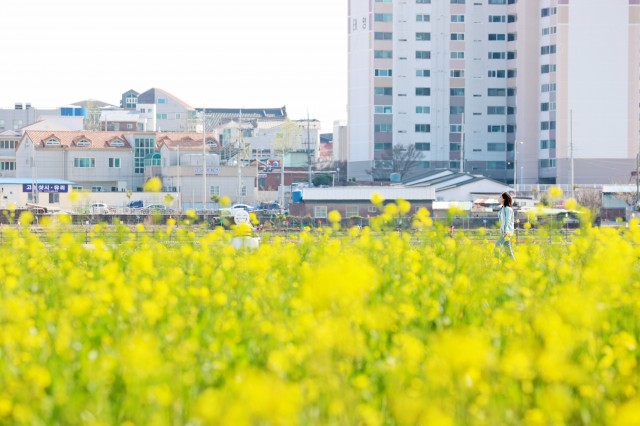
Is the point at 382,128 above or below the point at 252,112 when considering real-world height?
below

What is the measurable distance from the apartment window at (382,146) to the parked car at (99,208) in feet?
105

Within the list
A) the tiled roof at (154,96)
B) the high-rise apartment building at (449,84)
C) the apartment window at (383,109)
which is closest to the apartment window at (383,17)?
the high-rise apartment building at (449,84)

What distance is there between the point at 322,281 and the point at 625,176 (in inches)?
3555

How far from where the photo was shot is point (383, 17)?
10400cm

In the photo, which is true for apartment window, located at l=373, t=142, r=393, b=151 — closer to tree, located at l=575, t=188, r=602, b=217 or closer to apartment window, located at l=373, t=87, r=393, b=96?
apartment window, located at l=373, t=87, r=393, b=96

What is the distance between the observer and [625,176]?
94750mm

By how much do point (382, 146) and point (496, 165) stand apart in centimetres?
959

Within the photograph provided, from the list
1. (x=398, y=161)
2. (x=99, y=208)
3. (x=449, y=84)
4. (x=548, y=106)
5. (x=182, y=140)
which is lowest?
(x=99, y=208)

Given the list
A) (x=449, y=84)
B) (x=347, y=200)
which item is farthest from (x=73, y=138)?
(x=449, y=84)

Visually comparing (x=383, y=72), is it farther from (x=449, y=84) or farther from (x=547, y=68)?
(x=547, y=68)

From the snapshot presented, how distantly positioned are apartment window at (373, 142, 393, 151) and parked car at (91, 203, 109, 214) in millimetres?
31920

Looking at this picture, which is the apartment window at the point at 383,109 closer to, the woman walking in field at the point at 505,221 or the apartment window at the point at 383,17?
the apartment window at the point at 383,17

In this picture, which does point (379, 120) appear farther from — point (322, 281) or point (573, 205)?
point (322, 281)

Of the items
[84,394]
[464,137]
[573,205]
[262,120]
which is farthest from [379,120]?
[84,394]
